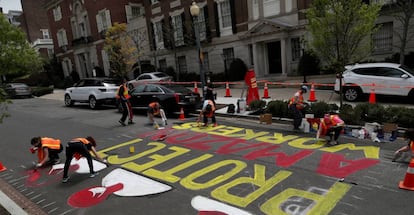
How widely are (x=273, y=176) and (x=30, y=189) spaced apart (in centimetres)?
512

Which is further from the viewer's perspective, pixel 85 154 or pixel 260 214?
pixel 85 154

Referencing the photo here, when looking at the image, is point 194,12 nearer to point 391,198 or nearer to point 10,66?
point 10,66

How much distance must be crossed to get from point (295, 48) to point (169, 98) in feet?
37.8

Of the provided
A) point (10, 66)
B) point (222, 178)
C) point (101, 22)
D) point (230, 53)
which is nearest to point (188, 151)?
point (222, 178)

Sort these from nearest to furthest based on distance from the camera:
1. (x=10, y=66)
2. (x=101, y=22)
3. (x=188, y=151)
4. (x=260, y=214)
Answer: (x=260, y=214) < (x=10, y=66) < (x=188, y=151) < (x=101, y=22)

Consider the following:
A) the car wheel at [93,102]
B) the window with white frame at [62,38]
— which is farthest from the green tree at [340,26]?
the window with white frame at [62,38]

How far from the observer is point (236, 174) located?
6211 mm

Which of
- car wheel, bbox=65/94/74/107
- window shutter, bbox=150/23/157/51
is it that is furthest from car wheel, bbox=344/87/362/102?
window shutter, bbox=150/23/157/51

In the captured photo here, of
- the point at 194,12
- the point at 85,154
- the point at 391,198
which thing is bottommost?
the point at 391,198

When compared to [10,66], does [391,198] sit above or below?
below

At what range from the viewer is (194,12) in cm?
1286

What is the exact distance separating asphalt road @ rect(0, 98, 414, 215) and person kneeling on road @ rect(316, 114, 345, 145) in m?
0.29

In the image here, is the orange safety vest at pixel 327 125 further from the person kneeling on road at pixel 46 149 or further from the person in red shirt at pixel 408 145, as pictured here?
the person kneeling on road at pixel 46 149

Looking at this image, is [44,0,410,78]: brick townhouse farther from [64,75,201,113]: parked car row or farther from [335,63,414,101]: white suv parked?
[64,75,201,113]: parked car row
